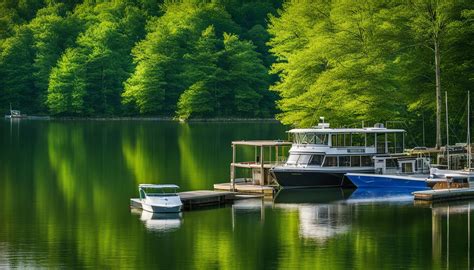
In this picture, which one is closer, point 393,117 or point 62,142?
point 393,117

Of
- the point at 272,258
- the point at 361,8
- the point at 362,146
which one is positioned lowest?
the point at 272,258

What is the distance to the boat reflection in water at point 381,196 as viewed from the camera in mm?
54428

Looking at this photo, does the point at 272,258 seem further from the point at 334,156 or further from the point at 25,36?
the point at 25,36

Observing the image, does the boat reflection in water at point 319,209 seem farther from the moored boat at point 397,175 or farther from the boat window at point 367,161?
the boat window at point 367,161

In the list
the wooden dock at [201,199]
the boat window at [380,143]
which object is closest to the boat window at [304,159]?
the boat window at [380,143]

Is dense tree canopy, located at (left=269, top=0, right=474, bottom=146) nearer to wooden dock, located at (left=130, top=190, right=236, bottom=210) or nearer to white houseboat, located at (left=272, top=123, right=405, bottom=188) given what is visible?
white houseboat, located at (left=272, top=123, right=405, bottom=188)

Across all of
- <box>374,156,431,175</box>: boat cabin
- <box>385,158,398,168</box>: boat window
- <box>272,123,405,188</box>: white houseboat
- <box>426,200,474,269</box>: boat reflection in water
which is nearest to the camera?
<box>426,200,474,269</box>: boat reflection in water

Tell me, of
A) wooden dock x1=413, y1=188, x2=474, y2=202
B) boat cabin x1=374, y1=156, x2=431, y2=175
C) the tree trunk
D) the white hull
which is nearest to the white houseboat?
boat cabin x1=374, y1=156, x2=431, y2=175

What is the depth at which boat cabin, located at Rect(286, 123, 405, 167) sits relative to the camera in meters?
61.4

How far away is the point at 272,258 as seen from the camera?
39.3 metres

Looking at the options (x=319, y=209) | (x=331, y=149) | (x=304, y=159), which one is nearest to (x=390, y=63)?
(x=331, y=149)

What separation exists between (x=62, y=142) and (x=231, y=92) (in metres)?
54.4

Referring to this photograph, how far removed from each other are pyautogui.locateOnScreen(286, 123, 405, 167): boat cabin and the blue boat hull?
5.80 ft

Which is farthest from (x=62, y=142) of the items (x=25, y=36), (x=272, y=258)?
(x=25, y=36)
